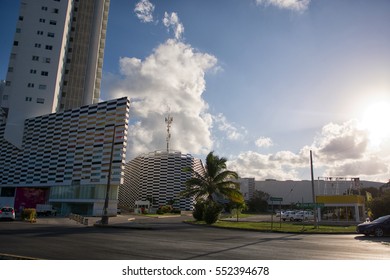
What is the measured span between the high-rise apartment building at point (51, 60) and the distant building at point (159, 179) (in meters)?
22.4

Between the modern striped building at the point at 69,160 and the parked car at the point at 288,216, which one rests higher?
the modern striped building at the point at 69,160

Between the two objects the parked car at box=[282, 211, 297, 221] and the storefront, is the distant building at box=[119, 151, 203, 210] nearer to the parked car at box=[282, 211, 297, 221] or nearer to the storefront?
the parked car at box=[282, 211, 297, 221]

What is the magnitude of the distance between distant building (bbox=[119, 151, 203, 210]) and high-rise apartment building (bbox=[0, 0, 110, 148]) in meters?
22.4

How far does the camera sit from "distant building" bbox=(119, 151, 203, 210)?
79.1 m

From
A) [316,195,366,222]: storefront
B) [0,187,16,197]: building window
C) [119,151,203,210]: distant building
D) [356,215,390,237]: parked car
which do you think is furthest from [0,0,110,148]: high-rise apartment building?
[356,215,390,237]: parked car

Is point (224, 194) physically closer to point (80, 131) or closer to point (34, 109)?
point (80, 131)

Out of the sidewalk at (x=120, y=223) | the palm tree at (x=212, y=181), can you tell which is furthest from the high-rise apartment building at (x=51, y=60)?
the palm tree at (x=212, y=181)

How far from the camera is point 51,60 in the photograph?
63.0 metres

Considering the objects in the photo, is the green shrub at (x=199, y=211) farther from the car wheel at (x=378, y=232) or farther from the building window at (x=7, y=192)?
the building window at (x=7, y=192)

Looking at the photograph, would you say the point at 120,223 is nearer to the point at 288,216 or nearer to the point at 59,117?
the point at 288,216

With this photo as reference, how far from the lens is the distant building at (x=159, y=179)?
79.1m

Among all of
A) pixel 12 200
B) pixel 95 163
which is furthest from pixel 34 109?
pixel 95 163

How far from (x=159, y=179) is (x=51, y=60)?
122 ft

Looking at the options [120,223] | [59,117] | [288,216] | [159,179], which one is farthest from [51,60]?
[288,216]
